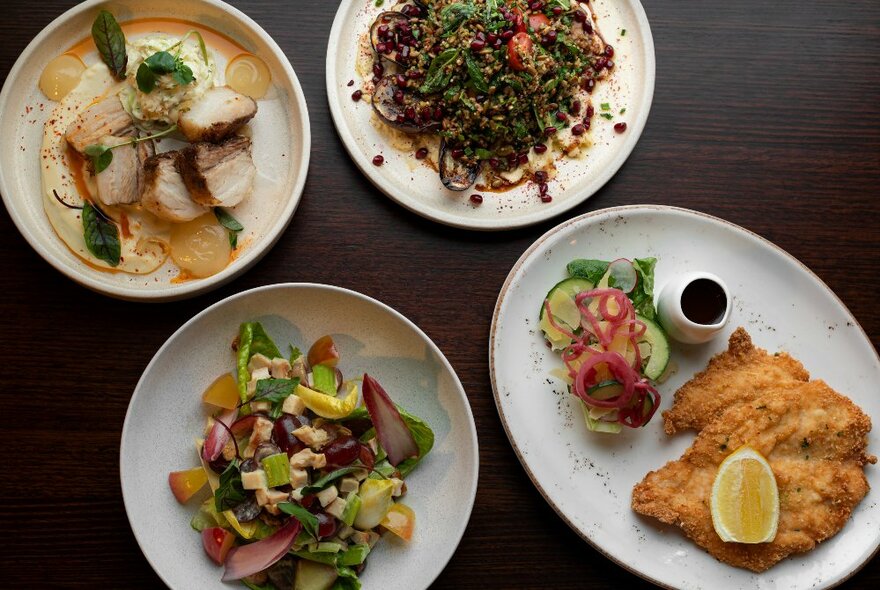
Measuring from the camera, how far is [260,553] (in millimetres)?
2697

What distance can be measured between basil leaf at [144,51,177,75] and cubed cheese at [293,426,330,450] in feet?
4.75

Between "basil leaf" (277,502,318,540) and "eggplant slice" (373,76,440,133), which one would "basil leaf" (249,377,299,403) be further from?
"eggplant slice" (373,76,440,133)

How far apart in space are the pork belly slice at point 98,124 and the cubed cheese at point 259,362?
1.02m

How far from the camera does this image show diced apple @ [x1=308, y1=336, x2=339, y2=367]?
294 centimetres

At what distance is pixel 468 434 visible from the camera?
2869mm

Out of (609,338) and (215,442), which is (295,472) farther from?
(609,338)

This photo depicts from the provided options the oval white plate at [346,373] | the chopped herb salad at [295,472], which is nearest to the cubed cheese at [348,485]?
the chopped herb salad at [295,472]

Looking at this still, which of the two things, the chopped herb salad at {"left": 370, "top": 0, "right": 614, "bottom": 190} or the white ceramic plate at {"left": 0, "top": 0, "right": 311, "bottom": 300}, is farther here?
the chopped herb salad at {"left": 370, "top": 0, "right": 614, "bottom": 190}

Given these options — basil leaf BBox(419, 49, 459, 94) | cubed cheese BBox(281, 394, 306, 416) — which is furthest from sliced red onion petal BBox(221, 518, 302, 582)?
basil leaf BBox(419, 49, 459, 94)

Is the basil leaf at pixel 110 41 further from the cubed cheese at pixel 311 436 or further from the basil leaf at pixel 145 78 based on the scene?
the cubed cheese at pixel 311 436

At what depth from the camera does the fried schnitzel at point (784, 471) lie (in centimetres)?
298

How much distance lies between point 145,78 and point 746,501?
2826 millimetres

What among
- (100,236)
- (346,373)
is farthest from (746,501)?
(100,236)

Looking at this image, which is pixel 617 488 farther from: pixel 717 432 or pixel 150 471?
pixel 150 471
